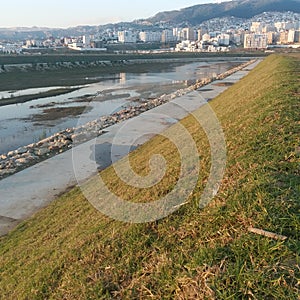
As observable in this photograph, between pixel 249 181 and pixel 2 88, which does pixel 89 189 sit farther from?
pixel 2 88

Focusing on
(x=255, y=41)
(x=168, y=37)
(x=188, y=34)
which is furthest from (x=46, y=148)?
(x=188, y=34)

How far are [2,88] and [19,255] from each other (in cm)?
3177

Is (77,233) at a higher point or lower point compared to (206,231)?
lower

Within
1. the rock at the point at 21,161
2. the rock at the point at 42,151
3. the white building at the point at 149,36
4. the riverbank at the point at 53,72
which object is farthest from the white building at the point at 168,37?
the rock at the point at 21,161

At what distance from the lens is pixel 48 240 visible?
5.45 metres

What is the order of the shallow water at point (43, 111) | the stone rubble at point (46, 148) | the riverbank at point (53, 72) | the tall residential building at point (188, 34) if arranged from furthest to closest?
1. the tall residential building at point (188, 34)
2. the riverbank at point (53, 72)
3. the shallow water at point (43, 111)
4. the stone rubble at point (46, 148)

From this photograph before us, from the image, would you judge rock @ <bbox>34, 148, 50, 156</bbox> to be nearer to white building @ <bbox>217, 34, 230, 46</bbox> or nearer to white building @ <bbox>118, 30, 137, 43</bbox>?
white building @ <bbox>217, 34, 230, 46</bbox>

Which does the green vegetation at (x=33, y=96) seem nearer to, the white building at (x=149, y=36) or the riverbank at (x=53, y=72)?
the riverbank at (x=53, y=72)

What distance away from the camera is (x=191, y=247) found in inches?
141

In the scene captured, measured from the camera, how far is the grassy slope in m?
2.90

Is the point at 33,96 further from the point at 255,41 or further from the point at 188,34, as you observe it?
the point at 188,34

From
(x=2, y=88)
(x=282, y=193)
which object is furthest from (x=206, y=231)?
(x=2, y=88)

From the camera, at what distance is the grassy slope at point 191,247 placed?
290cm

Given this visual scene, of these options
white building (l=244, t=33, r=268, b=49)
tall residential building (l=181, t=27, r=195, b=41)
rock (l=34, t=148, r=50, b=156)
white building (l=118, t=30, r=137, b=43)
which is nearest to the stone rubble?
rock (l=34, t=148, r=50, b=156)
